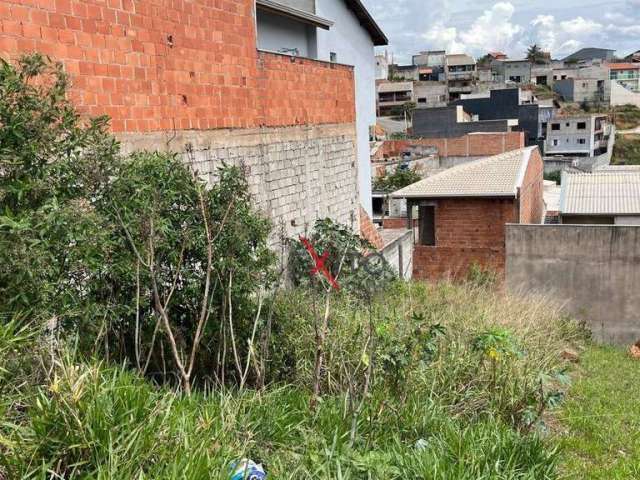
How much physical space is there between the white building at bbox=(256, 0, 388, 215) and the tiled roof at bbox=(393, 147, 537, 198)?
8.60ft

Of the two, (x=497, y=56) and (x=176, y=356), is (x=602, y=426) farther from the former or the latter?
(x=497, y=56)

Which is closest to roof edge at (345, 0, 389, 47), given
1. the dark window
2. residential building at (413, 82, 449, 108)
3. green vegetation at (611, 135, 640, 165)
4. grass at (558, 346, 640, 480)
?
the dark window

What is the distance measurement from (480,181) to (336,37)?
239 inches

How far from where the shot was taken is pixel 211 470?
3.04 meters

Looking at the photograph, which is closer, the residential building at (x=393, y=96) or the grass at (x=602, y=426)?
the grass at (x=602, y=426)

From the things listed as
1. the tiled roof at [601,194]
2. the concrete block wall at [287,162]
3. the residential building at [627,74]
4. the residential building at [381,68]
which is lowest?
the tiled roof at [601,194]

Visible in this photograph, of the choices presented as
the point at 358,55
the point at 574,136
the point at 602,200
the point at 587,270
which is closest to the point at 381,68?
the point at 574,136

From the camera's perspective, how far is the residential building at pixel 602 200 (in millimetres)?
16438

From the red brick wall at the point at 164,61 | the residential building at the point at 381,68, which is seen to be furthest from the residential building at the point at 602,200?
the residential building at the point at 381,68

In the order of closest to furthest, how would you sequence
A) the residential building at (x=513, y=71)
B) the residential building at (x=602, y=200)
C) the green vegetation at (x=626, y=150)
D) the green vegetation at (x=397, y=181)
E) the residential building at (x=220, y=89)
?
the residential building at (x=220, y=89), the residential building at (x=602, y=200), the green vegetation at (x=397, y=181), the green vegetation at (x=626, y=150), the residential building at (x=513, y=71)

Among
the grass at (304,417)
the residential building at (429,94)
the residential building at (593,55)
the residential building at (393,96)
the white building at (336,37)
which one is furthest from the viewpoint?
the residential building at (593,55)

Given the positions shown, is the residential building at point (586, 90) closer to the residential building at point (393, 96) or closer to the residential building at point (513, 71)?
the residential building at point (513, 71)

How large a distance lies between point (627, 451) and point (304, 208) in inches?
245

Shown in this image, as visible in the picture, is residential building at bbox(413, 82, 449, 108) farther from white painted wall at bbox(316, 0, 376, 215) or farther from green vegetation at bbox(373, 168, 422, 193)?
white painted wall at bbox(316, 0, 376, 215)
